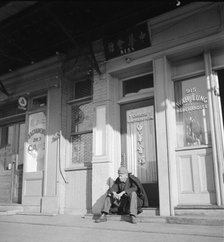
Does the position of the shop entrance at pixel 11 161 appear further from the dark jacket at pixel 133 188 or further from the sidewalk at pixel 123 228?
the dark jacket at pixel 133 188

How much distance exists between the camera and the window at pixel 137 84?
25.1ft

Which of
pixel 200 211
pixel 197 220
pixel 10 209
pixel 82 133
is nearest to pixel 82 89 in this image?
pixel 82 133

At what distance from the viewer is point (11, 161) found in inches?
395

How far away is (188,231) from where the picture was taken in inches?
199

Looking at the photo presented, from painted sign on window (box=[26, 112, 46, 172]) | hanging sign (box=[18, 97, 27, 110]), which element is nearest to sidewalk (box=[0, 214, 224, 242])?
painted sign on window (box=[26, 112, 46, 172])

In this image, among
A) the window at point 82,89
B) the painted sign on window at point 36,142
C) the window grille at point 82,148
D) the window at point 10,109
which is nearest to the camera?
the window grille at point 82,148

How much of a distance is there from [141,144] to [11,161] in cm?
464

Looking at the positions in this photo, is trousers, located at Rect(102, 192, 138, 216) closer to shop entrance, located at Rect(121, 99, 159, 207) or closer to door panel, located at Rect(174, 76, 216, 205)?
shop entrance, located at Rect(121, 99, 159, 207)

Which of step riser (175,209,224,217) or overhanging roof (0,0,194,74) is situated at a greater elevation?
overhanging roof (0,0,194,74)

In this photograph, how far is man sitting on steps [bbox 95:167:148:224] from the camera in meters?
6.25

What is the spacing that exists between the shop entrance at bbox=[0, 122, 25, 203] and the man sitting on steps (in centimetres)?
385

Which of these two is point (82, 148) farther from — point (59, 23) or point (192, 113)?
point (59, 23)

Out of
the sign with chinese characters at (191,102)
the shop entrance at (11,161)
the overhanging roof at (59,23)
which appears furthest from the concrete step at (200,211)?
the shop entrance at (11,161)

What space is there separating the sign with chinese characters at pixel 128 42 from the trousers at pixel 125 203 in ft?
10.8
